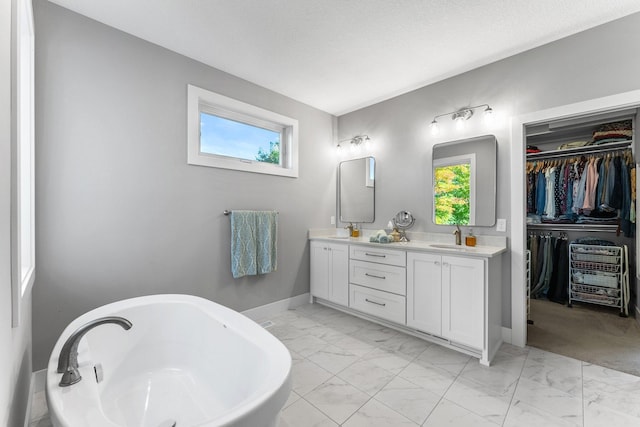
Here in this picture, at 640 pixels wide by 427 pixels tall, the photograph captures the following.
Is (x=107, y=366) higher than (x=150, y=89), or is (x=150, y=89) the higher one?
(x=150, y=89)

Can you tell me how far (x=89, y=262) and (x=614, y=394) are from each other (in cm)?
353

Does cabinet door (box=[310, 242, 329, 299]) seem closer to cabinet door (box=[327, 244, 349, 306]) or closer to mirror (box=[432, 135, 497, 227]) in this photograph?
cabinet door (box=[327, 244, 349, 306])

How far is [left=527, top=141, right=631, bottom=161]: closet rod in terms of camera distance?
3129mm

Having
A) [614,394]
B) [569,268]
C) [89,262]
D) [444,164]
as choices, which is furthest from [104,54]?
[569,268]

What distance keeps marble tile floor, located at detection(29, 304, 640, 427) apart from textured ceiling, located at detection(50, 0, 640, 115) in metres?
2.50

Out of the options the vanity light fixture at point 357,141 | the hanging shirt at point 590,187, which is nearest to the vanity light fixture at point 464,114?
the vanity light fixture at point 357,141

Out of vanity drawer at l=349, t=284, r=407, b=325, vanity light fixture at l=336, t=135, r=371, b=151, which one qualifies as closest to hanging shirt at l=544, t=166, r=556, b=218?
vanity light fixture at l=336, t=135, r=371, b=151

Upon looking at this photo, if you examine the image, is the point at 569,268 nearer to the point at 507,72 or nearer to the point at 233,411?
the point at 507,72

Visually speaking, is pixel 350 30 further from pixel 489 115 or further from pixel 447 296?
pixel 447 296

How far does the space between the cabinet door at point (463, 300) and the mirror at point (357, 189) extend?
4.39ft

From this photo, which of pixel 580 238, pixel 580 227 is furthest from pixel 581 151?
pixel 580 238

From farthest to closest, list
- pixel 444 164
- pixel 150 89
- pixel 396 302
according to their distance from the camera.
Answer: pixel 444 164 → pixel 396 302 → pixel 150 89

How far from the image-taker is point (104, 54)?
2.05 metres

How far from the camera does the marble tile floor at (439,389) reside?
1.54 m
